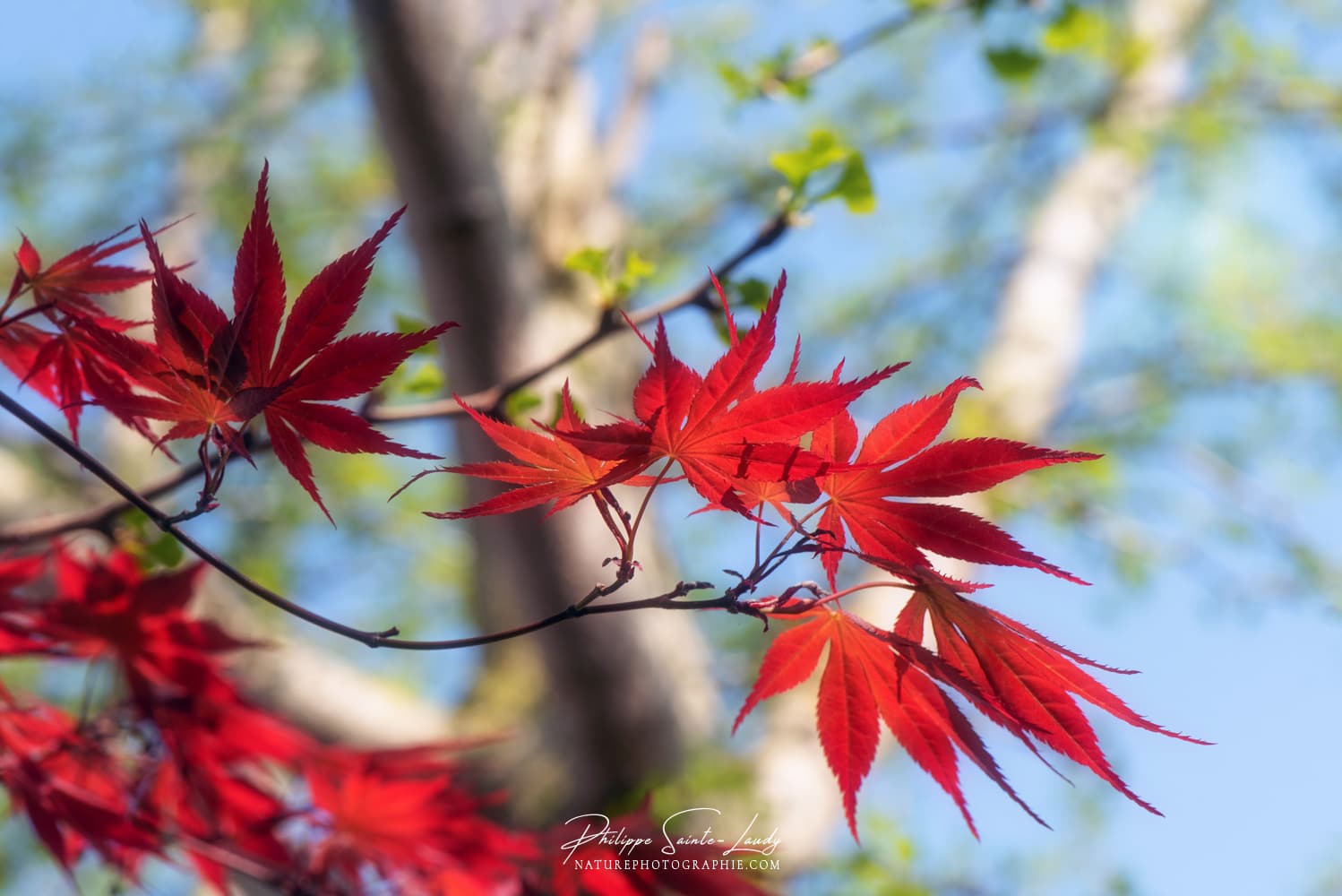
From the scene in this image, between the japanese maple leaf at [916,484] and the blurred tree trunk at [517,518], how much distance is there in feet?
2.06

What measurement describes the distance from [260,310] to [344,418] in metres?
0.04

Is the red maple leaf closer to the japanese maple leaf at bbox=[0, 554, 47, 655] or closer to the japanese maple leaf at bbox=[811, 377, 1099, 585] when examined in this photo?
the japanese maple leaf at bbox=[811, 377, 1099, 585]

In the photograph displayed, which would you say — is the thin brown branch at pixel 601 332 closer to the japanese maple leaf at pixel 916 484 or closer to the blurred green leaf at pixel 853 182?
the blurred green leaf at pixel 853 182

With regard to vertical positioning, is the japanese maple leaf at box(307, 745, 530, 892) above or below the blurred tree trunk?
below

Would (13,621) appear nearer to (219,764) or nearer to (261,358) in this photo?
(219,764)

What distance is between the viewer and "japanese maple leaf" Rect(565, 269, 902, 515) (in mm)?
305

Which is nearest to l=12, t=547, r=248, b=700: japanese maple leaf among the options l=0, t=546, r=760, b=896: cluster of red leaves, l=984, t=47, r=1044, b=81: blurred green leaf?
l=0, t=546, r=760, b=896: cluster of red leaves

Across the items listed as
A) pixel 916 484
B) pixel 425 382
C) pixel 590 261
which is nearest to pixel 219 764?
pixel 425 382

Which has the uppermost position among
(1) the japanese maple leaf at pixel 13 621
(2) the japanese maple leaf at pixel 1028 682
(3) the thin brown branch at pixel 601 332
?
(3) the thin brown branch at pixel 601 332

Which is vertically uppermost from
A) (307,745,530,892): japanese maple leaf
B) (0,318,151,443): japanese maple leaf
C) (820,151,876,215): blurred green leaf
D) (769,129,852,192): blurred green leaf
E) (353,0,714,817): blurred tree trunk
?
(353,0,714,817): blurred tree trunk

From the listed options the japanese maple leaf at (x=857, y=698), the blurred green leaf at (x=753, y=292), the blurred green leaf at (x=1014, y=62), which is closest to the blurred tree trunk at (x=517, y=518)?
the blurred green leaf at (x=753, y=292)

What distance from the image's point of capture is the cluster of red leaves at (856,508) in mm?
314

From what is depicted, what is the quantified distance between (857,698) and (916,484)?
0.31ft

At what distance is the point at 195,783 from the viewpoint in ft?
1.98
